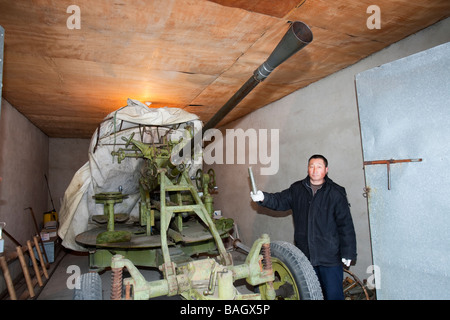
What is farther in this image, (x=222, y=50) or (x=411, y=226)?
(x=222, y=50)

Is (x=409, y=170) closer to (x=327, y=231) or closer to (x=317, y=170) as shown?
(x=317, y=170)

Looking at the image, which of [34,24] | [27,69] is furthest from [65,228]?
[34,24]

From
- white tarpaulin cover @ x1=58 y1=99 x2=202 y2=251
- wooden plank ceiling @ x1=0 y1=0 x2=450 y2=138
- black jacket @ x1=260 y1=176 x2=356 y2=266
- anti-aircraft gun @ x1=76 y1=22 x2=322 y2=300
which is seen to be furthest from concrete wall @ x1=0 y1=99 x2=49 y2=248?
black jacket @ x1=260 y1=176 x2=356 y2=266

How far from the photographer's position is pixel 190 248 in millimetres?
3873

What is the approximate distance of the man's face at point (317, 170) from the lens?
2730 millimetres

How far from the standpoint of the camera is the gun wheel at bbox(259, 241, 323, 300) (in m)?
2.30

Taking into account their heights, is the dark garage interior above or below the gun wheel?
above

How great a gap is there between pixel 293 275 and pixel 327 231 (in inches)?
22.1

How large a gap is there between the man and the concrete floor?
1728 millimetres

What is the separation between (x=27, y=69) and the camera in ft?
11.6

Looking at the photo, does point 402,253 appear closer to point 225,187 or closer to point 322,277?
point 322,277

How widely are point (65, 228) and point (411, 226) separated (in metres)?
4.87

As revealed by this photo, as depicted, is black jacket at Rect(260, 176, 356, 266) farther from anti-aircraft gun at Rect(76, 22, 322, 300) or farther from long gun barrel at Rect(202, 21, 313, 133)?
long gun barrel at Rect(202, 21, 313, 133)

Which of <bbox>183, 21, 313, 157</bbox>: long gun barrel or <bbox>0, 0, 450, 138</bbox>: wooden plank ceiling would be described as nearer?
<bbox>183, 21, 313, 157</bbox>: long gun barrel
